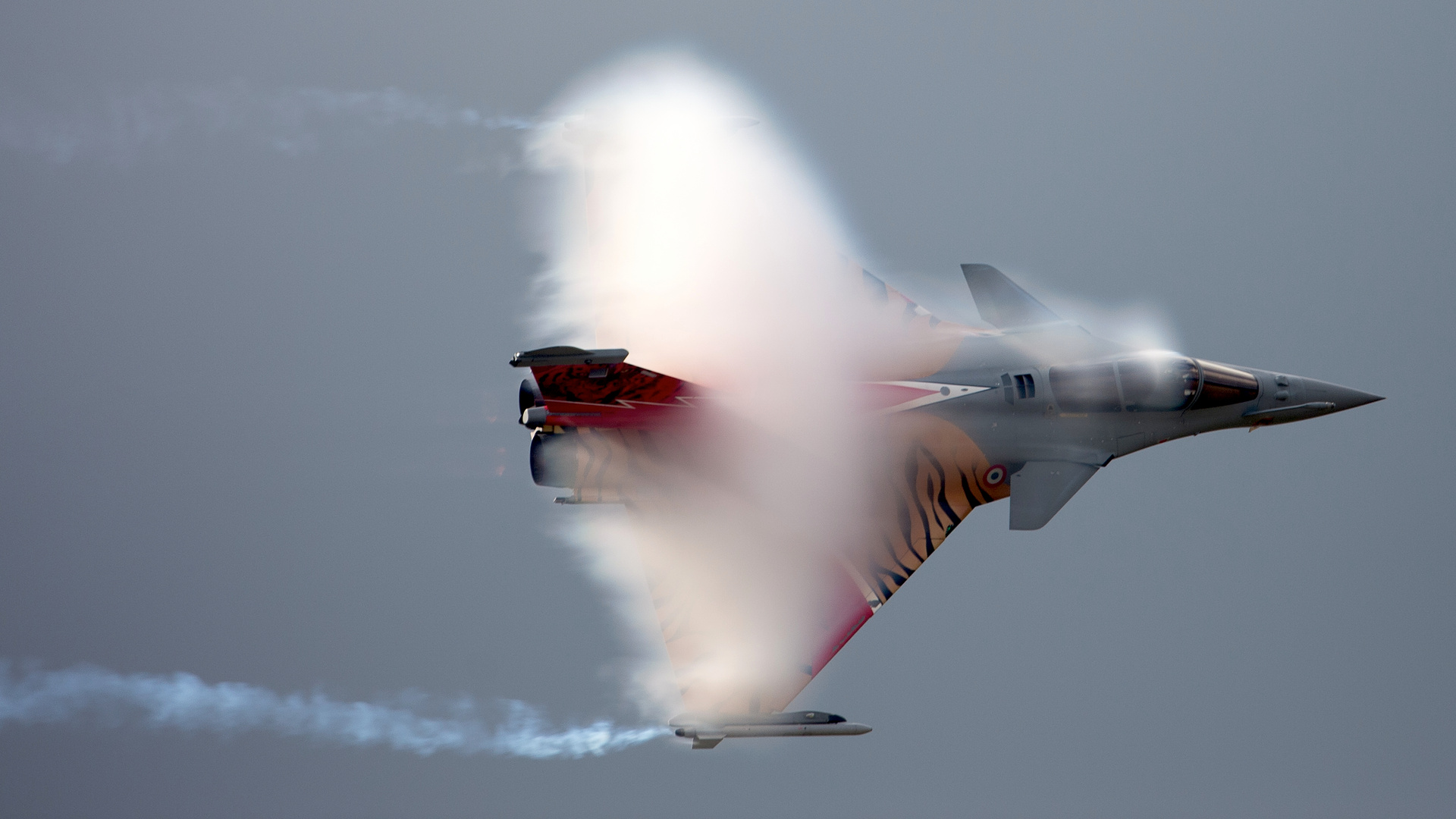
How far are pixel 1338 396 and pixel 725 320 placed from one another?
29.6 feet

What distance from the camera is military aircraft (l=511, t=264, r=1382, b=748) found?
15.4 m

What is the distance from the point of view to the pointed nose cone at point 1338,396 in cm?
1706

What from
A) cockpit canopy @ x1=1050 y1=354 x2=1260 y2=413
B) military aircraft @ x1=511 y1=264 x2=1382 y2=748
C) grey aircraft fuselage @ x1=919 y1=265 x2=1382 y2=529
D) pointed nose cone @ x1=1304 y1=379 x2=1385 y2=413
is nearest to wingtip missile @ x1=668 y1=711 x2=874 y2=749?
military aircraft @ x1=511 y1=264 x2=1382 y2=748

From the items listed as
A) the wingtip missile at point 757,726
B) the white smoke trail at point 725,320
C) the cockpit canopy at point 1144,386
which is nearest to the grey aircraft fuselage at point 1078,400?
the cockpit canopy at point 1144,386

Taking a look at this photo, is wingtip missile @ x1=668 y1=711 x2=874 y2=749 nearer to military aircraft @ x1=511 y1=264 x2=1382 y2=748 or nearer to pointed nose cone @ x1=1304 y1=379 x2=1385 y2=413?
military aircraft @ x1=511 y1=264 x2=1382 y2=748

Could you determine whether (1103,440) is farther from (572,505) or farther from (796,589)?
(572,505)

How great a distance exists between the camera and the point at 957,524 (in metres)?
16.6

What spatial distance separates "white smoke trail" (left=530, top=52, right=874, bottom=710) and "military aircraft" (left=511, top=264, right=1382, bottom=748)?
316mm

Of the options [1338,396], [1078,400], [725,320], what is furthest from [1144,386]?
[725,320]

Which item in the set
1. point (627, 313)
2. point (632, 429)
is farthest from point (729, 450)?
point (627, 313)

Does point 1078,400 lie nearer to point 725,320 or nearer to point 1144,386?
point 1144,386

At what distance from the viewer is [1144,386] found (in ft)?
53.9

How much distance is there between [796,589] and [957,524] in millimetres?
2480

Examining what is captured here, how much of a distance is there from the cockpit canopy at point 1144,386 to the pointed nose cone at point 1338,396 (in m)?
1.13
